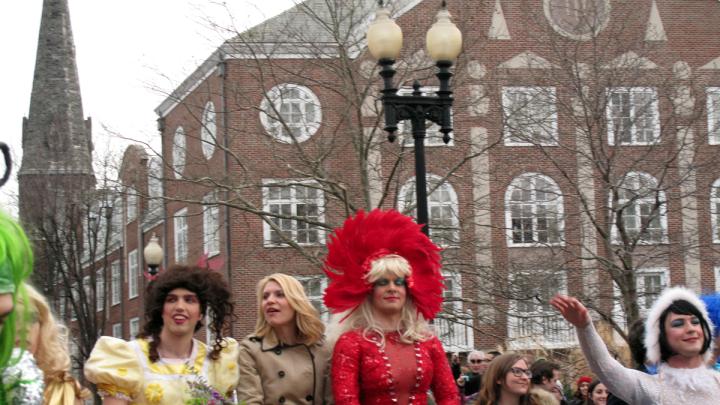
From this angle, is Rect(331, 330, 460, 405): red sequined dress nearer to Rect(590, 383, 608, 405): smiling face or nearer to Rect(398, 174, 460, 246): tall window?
Rect(590, 383, 608, 405): smiling face

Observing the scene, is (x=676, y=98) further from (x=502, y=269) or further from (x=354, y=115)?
(x=354, y=115)

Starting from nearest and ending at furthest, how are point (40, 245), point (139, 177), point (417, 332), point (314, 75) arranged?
point (417, 332)
point (139, 177)
point (314, 75)
point (40, 245)

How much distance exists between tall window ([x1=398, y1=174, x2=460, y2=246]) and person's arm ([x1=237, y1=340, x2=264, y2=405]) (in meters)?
13.3

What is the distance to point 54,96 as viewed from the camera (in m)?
69.4

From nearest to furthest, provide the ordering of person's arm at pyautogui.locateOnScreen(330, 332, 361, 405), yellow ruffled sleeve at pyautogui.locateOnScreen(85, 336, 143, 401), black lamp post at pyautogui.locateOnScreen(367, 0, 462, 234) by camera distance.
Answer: yellow ruffled sleeve at pyautogui.locateOnScreen(85, 336, 143, 401) < person's arm at pyautogui.locateOnScreen(330, 332, 361, 405) < black lamp post at pyautogui.locateOnScreen(367, 0, 462, 234)

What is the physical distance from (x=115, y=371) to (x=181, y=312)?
0.48 m

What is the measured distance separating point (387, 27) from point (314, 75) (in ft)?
47.8

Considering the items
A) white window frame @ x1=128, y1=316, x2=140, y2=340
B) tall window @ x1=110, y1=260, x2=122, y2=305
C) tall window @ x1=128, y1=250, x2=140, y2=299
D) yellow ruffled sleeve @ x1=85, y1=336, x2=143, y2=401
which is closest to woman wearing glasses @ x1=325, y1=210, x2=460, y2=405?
yellow ruffled sleeve @ x1=85, y1=336, x2=143, y2=401

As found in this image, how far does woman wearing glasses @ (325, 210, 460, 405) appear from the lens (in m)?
6.36

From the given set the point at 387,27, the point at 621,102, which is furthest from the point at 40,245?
the point at 387,27

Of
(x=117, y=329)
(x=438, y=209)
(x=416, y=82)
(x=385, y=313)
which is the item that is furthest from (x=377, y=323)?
(x=117, y=329)

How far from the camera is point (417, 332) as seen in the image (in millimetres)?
6570

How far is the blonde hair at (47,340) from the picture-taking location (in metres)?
4.43

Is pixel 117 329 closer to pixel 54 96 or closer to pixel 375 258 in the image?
pixel 54 96
